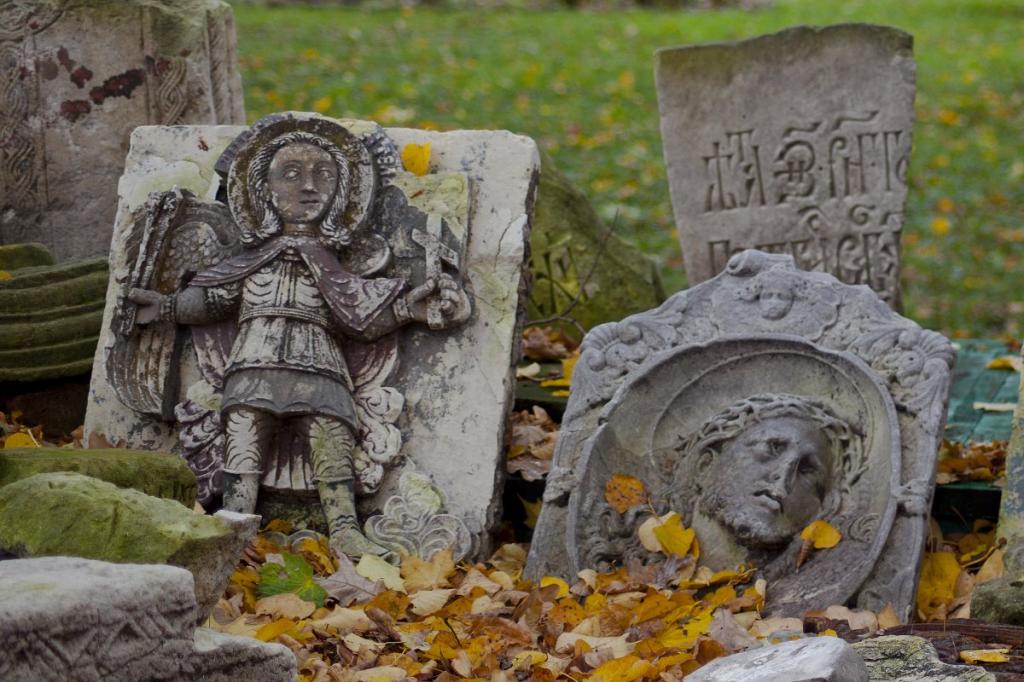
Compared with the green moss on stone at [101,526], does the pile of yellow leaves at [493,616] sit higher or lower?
lower

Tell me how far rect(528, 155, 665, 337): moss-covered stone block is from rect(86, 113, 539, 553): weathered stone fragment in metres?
1.85

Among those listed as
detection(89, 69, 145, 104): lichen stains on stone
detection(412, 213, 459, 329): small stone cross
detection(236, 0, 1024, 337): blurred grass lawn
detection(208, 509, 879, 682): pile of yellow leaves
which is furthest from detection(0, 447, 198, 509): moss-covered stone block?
detection(236, 0, 1024, 337): blurred grass lawn

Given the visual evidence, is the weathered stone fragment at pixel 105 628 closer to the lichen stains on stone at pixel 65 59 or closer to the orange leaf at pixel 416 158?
the orange leaf at pixel 416 158

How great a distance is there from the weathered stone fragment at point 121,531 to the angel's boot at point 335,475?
1.64 m

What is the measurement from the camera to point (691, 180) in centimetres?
823

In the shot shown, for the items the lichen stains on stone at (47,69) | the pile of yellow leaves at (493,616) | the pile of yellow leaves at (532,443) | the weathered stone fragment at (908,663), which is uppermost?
the lichen stains on stone at (47,69)

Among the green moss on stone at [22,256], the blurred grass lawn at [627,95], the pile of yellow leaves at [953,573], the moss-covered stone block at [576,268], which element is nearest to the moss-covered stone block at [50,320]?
the green moss on stone at [22,256]

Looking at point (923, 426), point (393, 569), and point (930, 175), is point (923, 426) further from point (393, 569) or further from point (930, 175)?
point (930, 175)

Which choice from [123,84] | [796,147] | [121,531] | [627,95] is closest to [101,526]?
[121,531]

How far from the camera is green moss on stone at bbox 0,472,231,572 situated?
3.76 m

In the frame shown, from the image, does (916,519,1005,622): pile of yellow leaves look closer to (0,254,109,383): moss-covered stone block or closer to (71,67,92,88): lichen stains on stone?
(0,254,109,383): moss-covered stone block

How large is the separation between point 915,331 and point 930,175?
762 centimetres

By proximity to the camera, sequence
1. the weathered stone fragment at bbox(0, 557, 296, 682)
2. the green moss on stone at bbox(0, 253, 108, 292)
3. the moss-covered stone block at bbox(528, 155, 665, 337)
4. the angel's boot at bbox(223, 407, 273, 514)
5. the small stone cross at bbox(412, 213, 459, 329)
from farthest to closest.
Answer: the moss-covered stone block at bbox(528, 155, 665, 337), the green moss on stone at bbox(0, 253, 108, 292), the small stone cross at bbox(412, 213, 459, 329), the angel's boot at bbox(223, 407, 273, 514), the weathered stone fragment at bbox(0, 557, 296, 682)

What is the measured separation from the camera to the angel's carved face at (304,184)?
5.94 m
